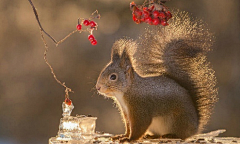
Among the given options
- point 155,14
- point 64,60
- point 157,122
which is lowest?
point 157,122

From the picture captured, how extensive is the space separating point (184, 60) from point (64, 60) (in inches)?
57.0

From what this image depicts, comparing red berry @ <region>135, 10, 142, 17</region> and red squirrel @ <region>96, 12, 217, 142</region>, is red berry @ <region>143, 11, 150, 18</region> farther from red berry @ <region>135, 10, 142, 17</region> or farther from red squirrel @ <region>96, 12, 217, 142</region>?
red squirrel @ <region>96, 12, 217, 142</region>

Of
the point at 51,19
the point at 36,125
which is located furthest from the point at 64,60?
the point at 36,125

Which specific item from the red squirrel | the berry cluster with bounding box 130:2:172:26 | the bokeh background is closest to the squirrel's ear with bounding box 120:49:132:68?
the red squirrel

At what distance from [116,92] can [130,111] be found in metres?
0.07

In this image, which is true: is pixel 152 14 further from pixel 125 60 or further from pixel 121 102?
pixel 121 102

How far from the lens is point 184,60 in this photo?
129 centimetres

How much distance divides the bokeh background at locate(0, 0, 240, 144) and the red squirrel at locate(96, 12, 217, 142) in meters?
1.33

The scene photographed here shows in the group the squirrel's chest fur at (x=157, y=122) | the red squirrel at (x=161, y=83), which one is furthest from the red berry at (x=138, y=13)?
the squirrel's chest fur at (x=157, y=122)

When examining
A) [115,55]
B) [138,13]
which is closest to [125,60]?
[115,55]

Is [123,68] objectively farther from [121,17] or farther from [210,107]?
[121,17]

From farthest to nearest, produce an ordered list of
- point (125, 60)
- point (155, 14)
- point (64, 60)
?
1. point (64, 60)
2. point (125, 60)
3. point (155, 14)

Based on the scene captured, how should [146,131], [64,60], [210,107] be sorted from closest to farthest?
[146,131], [210,107], [64,60]

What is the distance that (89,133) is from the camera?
1281 mm
